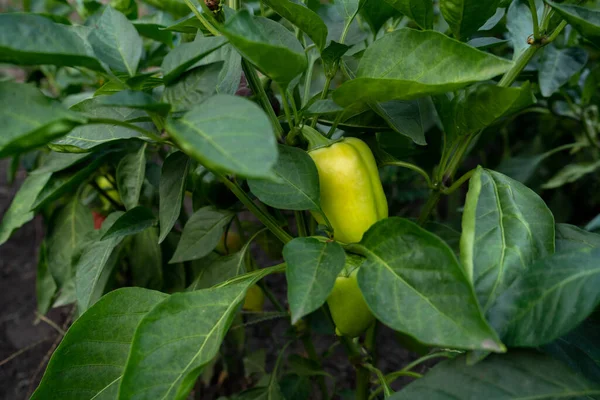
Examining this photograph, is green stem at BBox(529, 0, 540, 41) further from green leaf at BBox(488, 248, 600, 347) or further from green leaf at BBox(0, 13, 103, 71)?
green leaf at BBox(0, 13, 103, 71)

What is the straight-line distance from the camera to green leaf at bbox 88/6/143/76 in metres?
0.49

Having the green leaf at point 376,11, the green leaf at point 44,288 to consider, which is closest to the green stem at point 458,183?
the green leaf at point 376,11

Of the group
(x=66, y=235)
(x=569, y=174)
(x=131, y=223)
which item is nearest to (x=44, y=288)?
(x=66, y=235)

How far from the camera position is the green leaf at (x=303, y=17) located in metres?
0.47

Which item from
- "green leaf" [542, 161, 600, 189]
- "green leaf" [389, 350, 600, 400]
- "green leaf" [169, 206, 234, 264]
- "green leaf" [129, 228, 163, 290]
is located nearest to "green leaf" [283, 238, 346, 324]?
"green leaf" [389, 350, 600, 400]

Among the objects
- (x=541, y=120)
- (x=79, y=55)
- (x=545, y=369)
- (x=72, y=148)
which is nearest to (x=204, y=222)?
(x=72, y=148)

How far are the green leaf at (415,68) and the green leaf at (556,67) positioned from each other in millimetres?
325

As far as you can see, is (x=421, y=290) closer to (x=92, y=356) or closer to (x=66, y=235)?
(x=92, y=356)

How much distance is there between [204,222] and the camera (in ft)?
2.17

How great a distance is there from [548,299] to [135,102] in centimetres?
34

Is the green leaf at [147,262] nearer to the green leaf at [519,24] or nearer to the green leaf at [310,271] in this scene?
the green leaf at [310,271]

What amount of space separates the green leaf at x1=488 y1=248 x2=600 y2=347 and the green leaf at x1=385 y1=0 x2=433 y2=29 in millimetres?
269

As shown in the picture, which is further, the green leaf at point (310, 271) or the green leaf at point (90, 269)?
the green leaf at point (90, 269)

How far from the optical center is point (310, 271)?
1.41 feet
